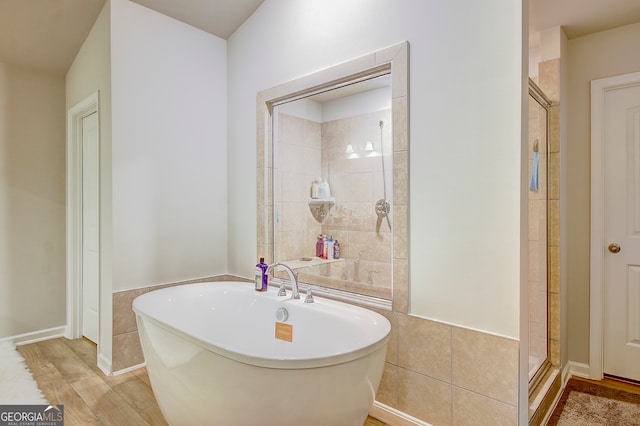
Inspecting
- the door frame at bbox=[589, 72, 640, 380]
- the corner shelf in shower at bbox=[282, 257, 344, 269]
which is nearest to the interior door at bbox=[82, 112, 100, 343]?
the corner shelf in shower at bbox=[282, 257, 344, 269]

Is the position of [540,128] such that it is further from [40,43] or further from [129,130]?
[40,43]

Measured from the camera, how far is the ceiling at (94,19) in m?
2.25

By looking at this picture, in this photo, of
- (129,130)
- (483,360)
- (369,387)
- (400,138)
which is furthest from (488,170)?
(129,130)

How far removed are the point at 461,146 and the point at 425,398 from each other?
49.6 inches

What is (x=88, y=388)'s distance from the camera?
90.6 inches

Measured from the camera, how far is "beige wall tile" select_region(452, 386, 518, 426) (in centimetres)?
156

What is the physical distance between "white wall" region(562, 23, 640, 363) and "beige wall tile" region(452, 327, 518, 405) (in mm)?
1424

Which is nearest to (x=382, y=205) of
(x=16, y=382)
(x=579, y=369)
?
(x=579, y=369)

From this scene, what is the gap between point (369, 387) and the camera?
4.81 feet

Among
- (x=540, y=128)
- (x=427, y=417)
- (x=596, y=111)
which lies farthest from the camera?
(x=596, y=111)

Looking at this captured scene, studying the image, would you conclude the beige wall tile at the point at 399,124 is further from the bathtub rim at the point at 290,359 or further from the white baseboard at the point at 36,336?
the white baseboard at the point at 36,336

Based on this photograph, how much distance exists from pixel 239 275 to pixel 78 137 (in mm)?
1838

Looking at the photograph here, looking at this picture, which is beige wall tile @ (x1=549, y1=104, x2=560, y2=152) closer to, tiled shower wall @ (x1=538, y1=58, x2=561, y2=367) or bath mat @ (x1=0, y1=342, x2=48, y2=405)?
tiled shower wall @ (x1=538, y1=58, x2=561, y2=367)

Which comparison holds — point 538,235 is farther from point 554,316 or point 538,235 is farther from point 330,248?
point 330,248
